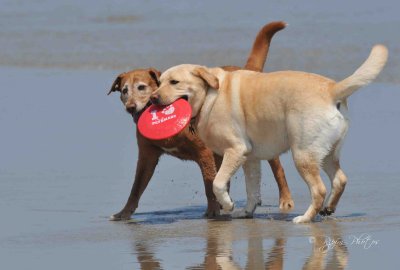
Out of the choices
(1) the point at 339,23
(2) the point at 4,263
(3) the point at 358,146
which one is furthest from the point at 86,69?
(2) the point at 4,263

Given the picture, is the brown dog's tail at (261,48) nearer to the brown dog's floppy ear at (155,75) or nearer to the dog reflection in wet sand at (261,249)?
the brown dog's floppy ear at (155,75)

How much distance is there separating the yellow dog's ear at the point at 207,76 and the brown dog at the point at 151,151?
22.0 inches

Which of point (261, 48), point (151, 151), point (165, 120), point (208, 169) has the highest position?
point (261, 48)

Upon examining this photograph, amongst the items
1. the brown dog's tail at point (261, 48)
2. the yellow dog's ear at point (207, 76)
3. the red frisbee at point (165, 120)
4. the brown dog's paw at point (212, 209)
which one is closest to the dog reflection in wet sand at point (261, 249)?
the brown dog's paw at point (212, 209)

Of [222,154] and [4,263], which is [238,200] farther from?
[4,263]

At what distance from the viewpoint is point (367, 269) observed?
7.31m

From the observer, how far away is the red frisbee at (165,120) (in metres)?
9.45

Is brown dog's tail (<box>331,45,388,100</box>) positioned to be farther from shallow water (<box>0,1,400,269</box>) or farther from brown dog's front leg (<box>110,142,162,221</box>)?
brown dog's front leg (<box>110,142,162,221</box>)

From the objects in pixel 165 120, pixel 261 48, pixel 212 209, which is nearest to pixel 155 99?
pixel 165 120

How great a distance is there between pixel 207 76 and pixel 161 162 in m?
2.68

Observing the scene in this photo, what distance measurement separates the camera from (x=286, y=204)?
10.2 metres

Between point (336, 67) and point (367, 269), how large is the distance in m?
10.00

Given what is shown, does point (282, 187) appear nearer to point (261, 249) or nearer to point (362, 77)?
point (362, 77)

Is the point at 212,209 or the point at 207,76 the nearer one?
the point at 207,76
